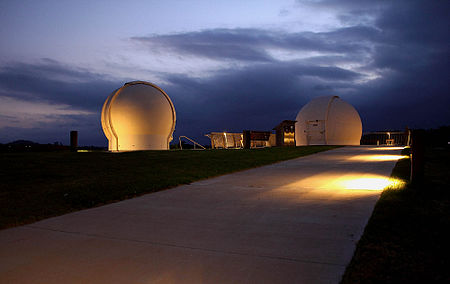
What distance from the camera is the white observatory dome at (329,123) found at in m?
40.8

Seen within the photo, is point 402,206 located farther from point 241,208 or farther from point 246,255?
point 246,255

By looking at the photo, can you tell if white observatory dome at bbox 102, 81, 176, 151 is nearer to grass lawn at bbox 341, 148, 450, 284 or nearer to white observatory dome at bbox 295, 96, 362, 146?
white observatory dome at bbox 295, 96, 362, 146

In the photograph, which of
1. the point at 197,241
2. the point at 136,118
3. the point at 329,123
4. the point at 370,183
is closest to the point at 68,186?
the point at 197,241

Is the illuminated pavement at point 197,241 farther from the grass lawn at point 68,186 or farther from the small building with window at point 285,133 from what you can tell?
the small building with window at point 285,133

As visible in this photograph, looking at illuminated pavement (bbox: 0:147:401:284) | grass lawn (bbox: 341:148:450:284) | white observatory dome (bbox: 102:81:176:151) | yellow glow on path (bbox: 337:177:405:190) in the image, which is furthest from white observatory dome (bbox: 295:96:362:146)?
grass lawn (bbox: 341:148:450:284)

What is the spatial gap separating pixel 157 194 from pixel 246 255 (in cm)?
415

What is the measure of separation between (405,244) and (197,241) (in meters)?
2.21

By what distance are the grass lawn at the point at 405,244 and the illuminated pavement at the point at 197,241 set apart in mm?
179

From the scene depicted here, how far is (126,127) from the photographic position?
28.0 meters

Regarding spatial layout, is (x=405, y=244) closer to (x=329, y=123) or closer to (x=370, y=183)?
(x=370, y=183)

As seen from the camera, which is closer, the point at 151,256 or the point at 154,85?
the point at 151,256

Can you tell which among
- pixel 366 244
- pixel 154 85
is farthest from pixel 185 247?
pixel 154 85

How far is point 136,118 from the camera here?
27875 millimetres

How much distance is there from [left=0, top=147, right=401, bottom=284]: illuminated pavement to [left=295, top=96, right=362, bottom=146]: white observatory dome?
117ft
